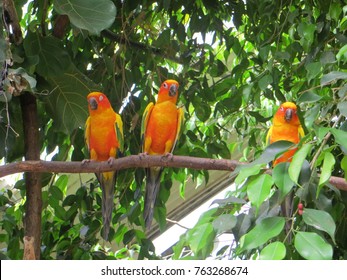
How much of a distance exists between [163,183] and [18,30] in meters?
0.79

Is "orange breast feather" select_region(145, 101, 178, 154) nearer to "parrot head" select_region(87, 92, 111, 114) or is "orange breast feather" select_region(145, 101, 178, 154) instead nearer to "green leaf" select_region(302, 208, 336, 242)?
"parrot head" select_region(87, 92, 111, 114)

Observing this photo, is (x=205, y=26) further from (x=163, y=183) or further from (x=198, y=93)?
(x=163, y=183)

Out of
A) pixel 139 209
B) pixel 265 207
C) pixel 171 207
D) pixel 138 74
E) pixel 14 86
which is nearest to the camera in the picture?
pixel 265 207

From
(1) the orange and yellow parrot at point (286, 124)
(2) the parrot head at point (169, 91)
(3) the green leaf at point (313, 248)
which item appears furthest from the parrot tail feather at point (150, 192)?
(3) the green leaf at point (313, 248)

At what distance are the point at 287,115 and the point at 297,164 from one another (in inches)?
36.1

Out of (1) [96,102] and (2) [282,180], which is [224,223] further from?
(1) [96,102]

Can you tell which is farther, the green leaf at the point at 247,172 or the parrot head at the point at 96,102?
the parrot head at the point at 96,102

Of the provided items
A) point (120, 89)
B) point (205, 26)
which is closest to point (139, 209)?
point (120, 89)

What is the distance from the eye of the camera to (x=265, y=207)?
1481 mm

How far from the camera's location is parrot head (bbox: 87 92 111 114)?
2.25m

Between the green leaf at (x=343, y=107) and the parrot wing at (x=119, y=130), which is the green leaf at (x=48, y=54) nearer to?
the parrot wing at (x=119, y=130)

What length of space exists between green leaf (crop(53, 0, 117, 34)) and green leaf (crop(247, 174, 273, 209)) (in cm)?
83

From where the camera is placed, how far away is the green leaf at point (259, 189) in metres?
1.24

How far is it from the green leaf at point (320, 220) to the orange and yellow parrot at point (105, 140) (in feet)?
3.78
